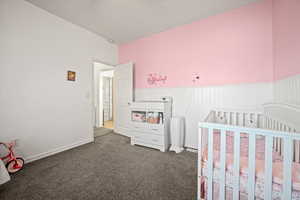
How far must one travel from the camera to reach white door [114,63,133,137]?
2941mm

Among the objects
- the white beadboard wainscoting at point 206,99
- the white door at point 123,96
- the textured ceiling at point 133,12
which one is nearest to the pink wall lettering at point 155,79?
the white beadboard wainscoting at point 206,99

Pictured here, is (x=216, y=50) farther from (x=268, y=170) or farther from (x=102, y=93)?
(x=102, y=93)

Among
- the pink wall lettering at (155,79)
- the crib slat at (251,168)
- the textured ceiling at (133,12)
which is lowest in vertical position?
the crib slat at (251,168)

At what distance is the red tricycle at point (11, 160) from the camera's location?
1.51 meters

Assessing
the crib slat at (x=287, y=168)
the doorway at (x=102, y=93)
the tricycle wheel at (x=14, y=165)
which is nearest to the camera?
the crib slat at (x=287, y=168)

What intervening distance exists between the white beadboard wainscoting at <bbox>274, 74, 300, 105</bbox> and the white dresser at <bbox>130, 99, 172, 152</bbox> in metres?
1.53

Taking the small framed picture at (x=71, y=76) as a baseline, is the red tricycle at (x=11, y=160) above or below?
below

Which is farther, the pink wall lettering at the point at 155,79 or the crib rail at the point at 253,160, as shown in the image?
the pink wall lettering at the point at 155,79

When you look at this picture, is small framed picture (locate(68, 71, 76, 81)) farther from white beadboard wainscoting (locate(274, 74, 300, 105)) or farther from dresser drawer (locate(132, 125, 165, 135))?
white beadboard wainscoting (locate(274, 74, 300, 105))

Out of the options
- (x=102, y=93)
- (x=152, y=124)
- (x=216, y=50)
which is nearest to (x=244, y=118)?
(x=216, y=50)

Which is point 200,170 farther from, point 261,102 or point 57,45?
point 57,45

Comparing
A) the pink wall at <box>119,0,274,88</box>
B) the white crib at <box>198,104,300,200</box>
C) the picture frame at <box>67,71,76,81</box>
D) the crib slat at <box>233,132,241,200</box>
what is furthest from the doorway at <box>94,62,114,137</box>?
the crib slat at <box>233,132,241,200</box>

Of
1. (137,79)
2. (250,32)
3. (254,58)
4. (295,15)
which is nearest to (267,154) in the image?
(295,15)

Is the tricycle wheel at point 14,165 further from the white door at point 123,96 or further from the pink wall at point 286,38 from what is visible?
Result: the pink wall at point 286,38
